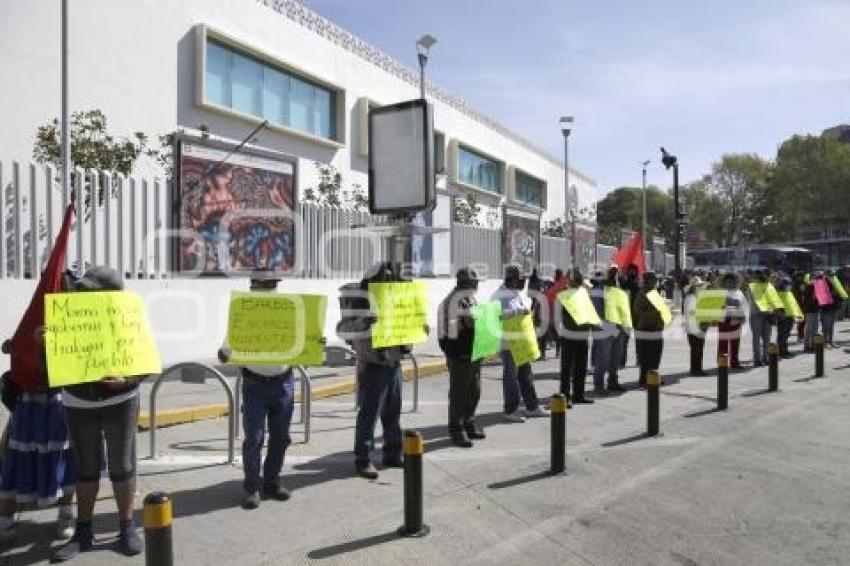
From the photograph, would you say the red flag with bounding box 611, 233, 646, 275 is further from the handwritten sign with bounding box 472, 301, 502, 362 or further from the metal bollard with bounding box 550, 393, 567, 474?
the metal bollard with bounding box 550, 393, 567, 474

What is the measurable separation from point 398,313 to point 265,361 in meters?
1.40

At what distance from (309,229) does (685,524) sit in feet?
35.3

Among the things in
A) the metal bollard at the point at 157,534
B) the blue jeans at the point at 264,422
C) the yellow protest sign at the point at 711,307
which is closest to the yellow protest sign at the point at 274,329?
the blue jeans at the point at 264,422

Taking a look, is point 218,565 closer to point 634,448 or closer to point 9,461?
point 9,461

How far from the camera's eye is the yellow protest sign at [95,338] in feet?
14.4

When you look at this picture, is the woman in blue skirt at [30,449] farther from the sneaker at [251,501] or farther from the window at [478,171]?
the window at [478,171]

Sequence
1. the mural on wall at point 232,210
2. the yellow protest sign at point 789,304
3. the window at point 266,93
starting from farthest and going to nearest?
the window at point 266,93 → the yellow protest sign at point 789,304 → the mural on wall at point 232,210

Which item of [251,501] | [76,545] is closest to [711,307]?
[251,501]

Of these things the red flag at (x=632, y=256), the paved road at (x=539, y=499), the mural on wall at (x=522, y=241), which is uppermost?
the mural on wall at (x=522, y=241)

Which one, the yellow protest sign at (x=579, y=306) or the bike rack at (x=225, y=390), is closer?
the bike rack at (x=225, y=390)

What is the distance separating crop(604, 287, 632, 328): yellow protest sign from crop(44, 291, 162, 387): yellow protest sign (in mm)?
7638

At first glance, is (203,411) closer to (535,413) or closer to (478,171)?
(535,413)

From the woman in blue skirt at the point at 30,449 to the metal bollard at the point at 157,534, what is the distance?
1.90 metres

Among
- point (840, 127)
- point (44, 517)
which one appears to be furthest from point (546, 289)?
point (840, 127)
